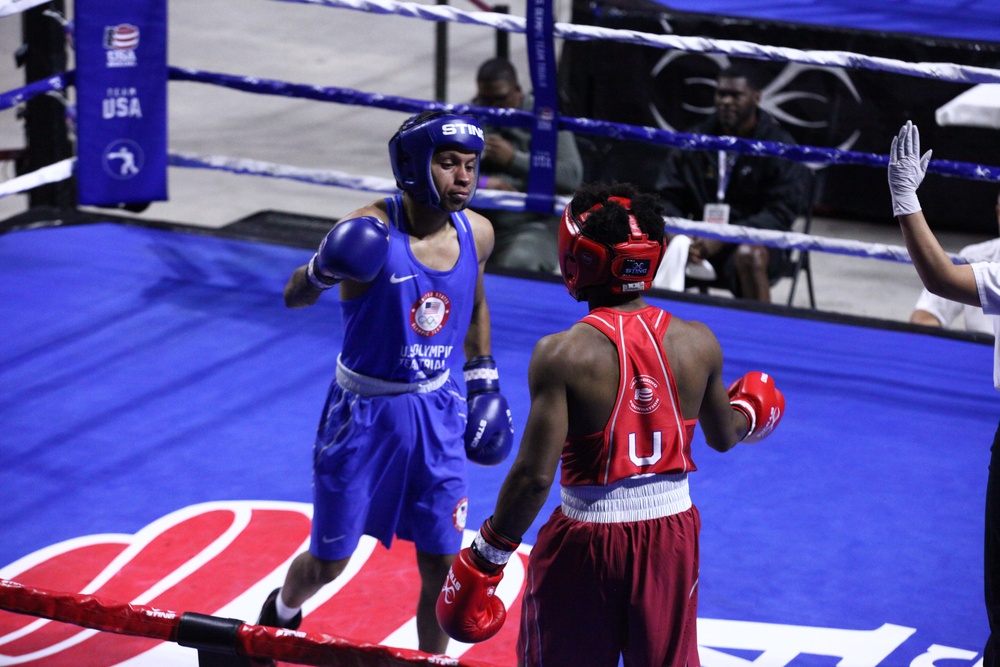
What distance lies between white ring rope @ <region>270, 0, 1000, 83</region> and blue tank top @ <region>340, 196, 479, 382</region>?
1823mm

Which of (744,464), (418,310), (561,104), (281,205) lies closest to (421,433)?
(418,310)

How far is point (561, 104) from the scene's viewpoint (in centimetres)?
714

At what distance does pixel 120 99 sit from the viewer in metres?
4.80

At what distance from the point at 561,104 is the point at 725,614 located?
4.65 meters

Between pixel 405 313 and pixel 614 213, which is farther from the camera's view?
pixel 405 313

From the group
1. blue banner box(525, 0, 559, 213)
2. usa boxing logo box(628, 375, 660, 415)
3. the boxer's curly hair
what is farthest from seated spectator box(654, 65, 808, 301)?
usa boxing logo box(628, 375, 660, 415)

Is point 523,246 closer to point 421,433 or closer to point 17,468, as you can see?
point 17,468

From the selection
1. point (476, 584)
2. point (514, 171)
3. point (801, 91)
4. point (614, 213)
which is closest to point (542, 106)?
point (514, 171)

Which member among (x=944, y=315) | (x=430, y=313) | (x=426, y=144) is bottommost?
(x=944, y=315)

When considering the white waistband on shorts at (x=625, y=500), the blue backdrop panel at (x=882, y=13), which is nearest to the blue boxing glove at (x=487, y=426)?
the white waistband on shorts at (x=625, y=500)

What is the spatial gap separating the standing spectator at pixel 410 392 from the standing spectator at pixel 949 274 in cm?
85

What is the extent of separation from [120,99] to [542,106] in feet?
5.48

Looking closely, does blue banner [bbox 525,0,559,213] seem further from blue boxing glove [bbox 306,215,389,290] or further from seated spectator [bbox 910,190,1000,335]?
blue boxing glove [bbox 306,215,389,290]

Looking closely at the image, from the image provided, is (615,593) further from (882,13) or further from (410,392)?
(882,13)
